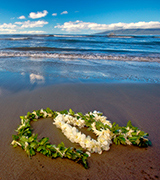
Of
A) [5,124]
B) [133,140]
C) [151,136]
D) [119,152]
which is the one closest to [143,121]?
[151,136]

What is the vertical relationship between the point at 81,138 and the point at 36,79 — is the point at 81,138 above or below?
below

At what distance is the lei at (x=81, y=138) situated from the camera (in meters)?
1.88

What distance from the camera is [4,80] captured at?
17.1ft

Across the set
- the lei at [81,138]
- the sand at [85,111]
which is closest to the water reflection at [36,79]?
the sand at [85,111]

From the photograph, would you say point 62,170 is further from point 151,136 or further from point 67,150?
point 151,136

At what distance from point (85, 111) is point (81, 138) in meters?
1.30

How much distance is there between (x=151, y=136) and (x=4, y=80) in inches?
209

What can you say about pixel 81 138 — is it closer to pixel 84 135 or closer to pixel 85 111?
pixel 84 135

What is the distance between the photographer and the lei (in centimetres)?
188

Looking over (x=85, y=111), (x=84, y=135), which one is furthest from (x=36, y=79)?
(x=84, y=135)

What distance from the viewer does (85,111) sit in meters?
3.36

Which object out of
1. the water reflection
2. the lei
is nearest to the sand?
the lei

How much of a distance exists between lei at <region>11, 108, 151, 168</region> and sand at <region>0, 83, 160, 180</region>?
86 mm

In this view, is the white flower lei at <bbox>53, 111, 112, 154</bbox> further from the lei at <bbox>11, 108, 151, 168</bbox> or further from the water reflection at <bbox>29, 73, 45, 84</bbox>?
the water reflection at <bbox>29, 73, 45, 84</bbox>
